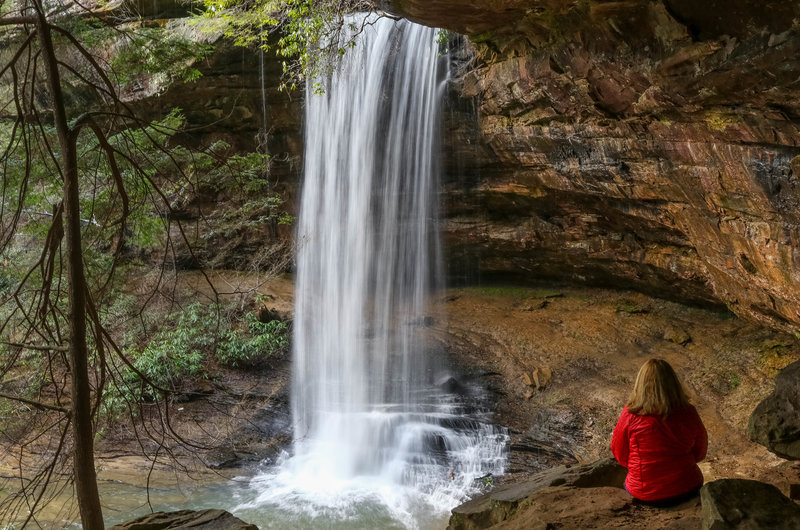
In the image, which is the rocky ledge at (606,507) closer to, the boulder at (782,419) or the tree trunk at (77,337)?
the boulder at (782,419)

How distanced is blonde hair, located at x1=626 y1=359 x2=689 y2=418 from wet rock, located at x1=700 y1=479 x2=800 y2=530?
0.51 meters

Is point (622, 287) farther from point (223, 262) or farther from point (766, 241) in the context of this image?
point (223, 262)

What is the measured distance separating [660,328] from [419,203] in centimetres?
491

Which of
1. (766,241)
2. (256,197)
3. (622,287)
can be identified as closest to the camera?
(766,241)

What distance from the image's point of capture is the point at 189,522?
4.91m

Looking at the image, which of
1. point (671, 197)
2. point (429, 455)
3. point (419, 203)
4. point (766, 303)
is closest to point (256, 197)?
point (419, 203)

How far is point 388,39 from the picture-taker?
37.3 feet

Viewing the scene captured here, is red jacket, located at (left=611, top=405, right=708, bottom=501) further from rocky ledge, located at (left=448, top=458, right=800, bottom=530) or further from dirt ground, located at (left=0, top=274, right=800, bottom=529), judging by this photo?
dirt ground, located at (left=0, top=274, right=800, bottom=529)

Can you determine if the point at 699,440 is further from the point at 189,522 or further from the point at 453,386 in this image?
the point at 453,386

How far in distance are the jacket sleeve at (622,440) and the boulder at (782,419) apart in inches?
93.4

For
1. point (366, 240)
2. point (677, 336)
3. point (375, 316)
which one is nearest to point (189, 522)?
point (375, 316)

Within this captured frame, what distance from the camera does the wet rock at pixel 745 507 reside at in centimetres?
343

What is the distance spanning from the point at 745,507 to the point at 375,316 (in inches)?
367

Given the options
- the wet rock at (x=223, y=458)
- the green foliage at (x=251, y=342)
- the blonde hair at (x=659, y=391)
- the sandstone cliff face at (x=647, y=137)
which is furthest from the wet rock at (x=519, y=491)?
the green foliage at (x=251, y=342)
